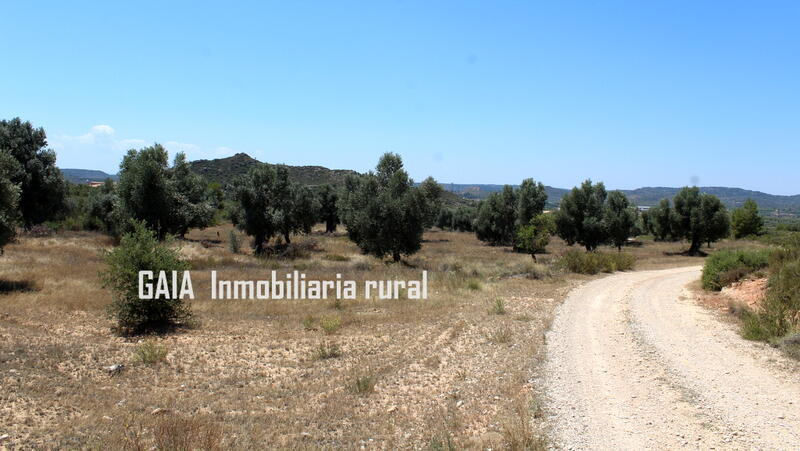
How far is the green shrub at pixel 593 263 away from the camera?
27.4 meters

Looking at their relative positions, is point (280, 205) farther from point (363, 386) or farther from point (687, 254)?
point (687, 254)

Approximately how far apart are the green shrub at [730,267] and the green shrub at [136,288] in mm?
19826

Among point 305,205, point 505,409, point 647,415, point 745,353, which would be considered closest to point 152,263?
point 505,409

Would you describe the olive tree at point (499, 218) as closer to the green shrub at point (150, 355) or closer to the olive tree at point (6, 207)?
the olive tree at point (6, 207)

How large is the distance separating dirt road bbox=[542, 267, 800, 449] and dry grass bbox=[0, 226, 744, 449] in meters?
0.69

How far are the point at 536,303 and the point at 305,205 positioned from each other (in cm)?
3121

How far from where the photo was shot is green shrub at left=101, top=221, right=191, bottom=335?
13.4m

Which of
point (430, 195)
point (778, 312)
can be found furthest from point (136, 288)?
point (430, 195)

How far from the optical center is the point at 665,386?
7.79 m

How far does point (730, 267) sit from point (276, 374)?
1871 cm

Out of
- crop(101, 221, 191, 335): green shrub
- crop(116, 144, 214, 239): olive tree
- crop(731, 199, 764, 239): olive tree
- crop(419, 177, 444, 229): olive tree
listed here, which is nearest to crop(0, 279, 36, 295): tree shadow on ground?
crop(101, 221, 191, 335): green shrub

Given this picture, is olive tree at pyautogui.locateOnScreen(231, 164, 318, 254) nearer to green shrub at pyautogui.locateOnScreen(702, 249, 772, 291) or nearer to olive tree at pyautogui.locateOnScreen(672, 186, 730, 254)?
green shrub at pyautogui.locateOnScreen(702, 249, 772, 291)

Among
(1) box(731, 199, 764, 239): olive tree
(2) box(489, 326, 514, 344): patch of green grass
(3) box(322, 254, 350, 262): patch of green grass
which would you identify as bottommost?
(3) box(322, 254, 350, 262): patch of green grass

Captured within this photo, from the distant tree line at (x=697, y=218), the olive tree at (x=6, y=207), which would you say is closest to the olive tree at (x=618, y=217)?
the distant tree line at (x=697, y=218)
